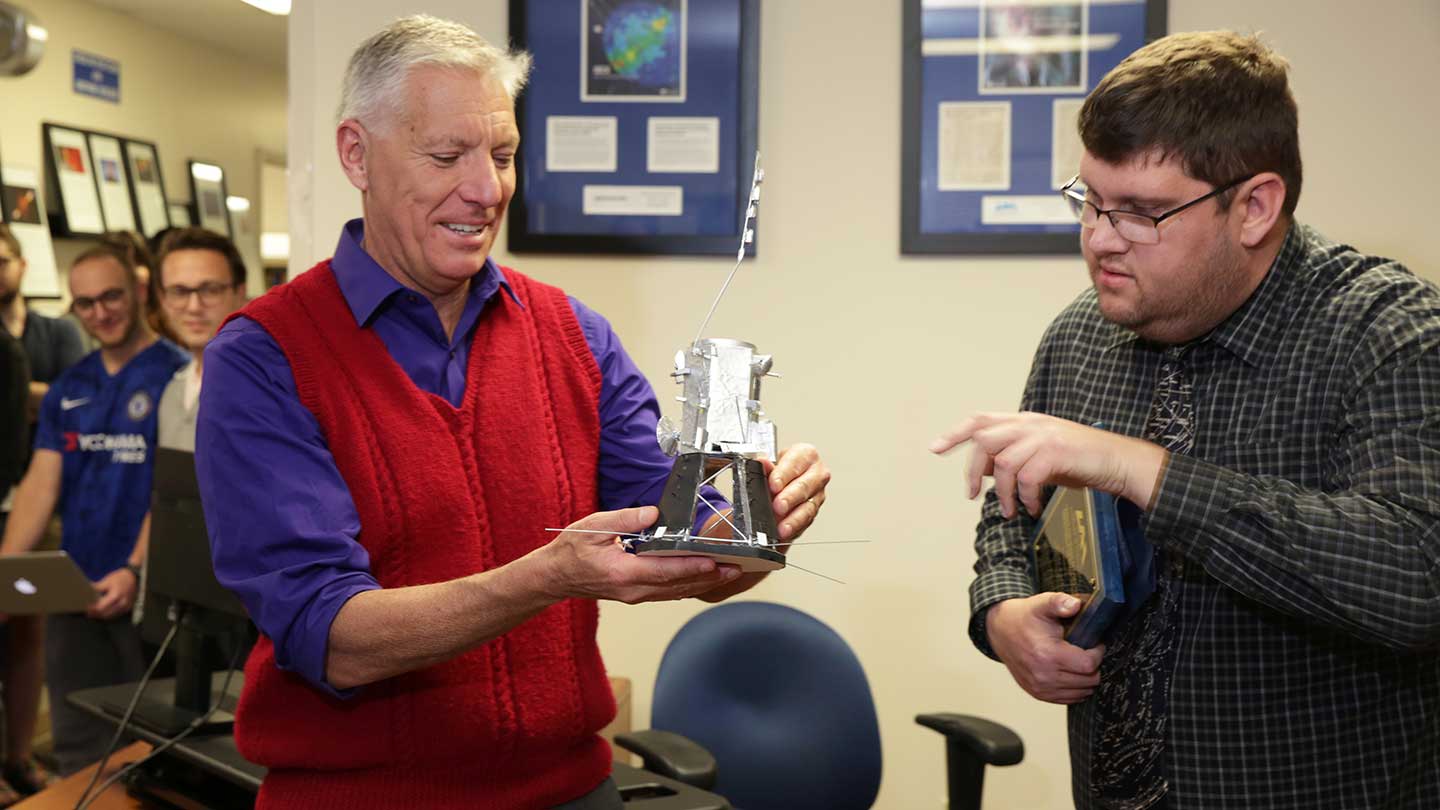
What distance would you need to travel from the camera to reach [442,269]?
4.78 ft

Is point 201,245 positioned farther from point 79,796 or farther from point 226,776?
point 226,776

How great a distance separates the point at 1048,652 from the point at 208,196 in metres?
6.50

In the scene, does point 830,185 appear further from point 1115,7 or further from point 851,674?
point 851,674

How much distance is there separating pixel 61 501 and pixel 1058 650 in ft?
8.83

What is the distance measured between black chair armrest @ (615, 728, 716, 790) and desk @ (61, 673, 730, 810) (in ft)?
0.18

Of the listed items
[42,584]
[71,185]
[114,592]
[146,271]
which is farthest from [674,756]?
[71,185]

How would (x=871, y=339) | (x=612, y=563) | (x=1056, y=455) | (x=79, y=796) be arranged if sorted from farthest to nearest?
1. (x=871, y=339)
2. (x=79, y=796)
3. (x=1056, y=455)
4. (x=612, y=563)

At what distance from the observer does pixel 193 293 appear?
2.96 meters

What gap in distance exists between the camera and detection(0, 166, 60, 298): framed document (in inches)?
206

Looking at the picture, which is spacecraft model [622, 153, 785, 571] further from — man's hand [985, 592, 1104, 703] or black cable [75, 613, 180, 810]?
black cable [75, 613, 180, 810]

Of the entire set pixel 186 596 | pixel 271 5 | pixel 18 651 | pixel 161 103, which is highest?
pixel 271 5

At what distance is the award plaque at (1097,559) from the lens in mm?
1311

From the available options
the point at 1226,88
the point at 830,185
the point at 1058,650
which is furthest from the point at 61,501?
the point at 1226,88

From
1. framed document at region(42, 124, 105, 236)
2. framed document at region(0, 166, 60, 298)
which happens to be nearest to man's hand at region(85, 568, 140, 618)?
framed document at region(0, 166, 60, 298)
